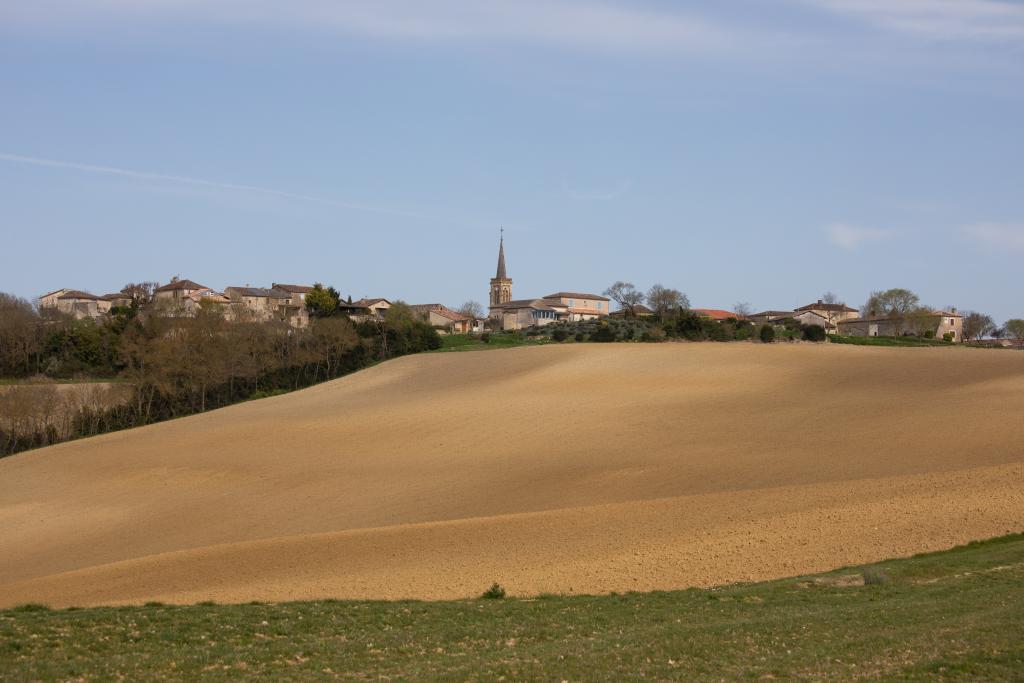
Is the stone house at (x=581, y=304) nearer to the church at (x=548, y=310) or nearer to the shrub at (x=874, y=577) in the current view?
the church at (x=548, y=310)

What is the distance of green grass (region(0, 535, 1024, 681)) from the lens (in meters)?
14.1

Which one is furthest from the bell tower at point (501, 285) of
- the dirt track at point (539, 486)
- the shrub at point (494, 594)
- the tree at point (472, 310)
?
the shrub at point (494, 594)

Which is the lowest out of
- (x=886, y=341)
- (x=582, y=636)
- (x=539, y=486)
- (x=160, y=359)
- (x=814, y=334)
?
(x=539, y=486)

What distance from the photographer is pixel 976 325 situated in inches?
6388

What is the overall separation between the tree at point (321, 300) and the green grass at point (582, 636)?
11249 centimetres

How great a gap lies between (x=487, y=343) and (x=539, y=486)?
76385 millimetres

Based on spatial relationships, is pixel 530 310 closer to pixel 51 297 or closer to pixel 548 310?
pixel 548 310

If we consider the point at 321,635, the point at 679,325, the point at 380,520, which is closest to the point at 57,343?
the point at 679,325

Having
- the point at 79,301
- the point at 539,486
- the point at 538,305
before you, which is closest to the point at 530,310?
the point at 538,305

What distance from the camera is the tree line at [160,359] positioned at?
76.4 metres

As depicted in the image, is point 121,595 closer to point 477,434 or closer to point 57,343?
point 477,434

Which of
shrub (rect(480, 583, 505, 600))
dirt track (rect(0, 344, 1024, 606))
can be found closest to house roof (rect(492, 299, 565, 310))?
dirt track (rect(0, 344, 1024, 606))

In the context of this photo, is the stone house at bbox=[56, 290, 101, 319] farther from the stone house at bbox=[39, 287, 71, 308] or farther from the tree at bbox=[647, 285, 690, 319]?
the tree at bbox=[647, 285, 690, 319]

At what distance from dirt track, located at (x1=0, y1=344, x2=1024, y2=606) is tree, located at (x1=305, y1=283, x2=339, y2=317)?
60.1 metres
